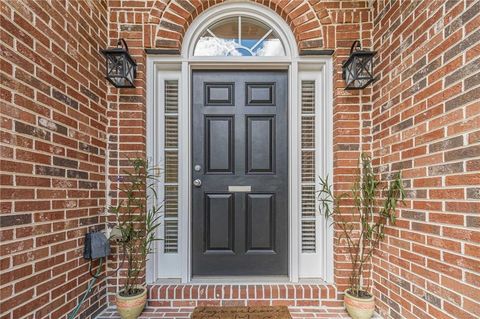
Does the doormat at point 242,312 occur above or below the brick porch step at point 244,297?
below

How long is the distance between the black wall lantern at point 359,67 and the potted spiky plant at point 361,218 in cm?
56

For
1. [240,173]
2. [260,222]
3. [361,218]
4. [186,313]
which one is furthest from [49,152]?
[361,218]

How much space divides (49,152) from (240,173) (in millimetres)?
1325

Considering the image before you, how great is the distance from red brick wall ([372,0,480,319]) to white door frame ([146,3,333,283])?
411 millimetres

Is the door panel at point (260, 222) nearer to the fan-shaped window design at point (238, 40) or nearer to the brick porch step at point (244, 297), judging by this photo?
the brick porch step at point (244, 297)

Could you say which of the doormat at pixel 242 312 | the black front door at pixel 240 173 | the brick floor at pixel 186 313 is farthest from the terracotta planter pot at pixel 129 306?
the black front door at pixel 240 173

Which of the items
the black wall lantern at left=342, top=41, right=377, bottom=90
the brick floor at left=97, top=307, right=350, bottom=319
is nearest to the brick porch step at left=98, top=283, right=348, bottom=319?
the brick floor at left=97, top=307, right=350, bottom=319

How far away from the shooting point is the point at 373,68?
6.73ft

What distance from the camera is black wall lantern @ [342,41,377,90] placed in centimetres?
187

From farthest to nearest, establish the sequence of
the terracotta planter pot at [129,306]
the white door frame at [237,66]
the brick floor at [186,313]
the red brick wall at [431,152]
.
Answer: the white door frame at [237,66] → the brick floor at [186,313] → the terracotta planter pot at [129,306] → the red brick wall at [431,152]

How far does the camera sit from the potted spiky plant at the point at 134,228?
183cm

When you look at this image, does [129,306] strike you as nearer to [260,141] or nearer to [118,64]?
[260,141]

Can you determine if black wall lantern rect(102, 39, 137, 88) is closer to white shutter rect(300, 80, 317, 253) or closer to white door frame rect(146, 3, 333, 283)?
white door frame rect(146, 3, 333, 283)

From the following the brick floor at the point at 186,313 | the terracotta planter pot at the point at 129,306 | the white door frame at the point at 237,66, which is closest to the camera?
the terracotta planter pot at the point at 129,306
